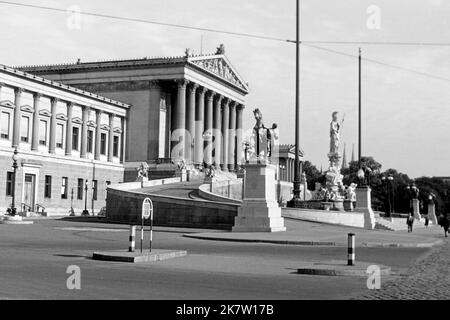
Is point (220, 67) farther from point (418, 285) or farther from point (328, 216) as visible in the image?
point (418, 285)

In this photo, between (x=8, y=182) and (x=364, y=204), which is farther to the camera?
(x=8, y=182)

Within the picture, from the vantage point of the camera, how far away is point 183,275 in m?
14.3

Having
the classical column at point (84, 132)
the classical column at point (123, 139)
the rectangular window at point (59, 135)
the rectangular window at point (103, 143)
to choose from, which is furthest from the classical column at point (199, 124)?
the rectangular window at point (59, 135)

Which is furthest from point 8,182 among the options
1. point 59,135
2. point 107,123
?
point 107,123

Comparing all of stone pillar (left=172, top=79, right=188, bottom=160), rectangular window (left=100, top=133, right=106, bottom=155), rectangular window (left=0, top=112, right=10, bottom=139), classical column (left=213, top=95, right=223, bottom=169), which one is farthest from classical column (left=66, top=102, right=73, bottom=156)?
classical column (left=213, top=95, right=223, bottom=169)

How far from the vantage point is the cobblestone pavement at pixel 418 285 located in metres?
11.3

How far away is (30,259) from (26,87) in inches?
2330

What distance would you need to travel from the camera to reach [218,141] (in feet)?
355

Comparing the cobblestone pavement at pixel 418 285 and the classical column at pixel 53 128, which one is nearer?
the cobblestone pavement at pixel 418 285

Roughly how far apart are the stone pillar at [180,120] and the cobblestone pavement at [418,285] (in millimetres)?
78400

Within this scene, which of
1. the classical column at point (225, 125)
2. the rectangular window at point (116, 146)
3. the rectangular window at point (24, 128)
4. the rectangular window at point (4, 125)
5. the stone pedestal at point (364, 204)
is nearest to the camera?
the stone pedestal at point (364, 204)

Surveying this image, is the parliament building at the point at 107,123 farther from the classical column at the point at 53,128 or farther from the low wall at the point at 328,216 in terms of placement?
the low wall at the point at 328,216

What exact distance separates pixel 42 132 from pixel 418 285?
2736 inches
